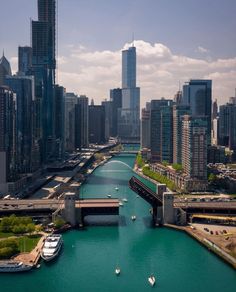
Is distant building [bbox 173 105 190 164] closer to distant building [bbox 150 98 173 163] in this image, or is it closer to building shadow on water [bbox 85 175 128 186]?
distant building [bbox 150 98 173 163]

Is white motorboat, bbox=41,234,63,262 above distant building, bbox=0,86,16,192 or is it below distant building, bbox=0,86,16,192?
below

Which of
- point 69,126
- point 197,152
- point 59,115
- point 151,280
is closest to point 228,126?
point 59,115

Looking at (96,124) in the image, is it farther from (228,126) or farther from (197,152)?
(197,152)

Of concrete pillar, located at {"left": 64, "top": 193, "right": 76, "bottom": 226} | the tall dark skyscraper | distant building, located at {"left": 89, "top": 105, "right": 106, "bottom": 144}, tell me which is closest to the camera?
concrete pillar, located at {"left": 64, "top": 193, "right": 76, "bottom": 226}

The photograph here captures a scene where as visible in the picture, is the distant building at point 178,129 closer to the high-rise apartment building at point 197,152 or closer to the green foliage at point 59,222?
the high-rise apartment building at point 197,152

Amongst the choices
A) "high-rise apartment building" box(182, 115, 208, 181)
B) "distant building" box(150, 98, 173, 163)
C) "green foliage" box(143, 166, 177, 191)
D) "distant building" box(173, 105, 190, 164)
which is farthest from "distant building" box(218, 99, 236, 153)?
"high-rise apartment building" box(182, 115, 208, 181)

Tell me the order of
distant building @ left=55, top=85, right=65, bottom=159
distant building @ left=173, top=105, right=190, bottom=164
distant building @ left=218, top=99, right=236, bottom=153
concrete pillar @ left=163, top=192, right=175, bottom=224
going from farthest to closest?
distant building @ left=55, top=85, right=65, bottom=159
distant building @ left=218, top=99, right=236, bottom=153
distant building @ left=173, top=105, right=190, bottom=164
concrete pillar @ left=163, top=192, right=175, bottom=224

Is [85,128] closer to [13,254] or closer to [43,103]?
[43,103]

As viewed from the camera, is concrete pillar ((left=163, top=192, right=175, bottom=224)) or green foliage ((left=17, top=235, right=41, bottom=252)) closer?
green foliage ((left=17, top=235, right=41, bottom=252))

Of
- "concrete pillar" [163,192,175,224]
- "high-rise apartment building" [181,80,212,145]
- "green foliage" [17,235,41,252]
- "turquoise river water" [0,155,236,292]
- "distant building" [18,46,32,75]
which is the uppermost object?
"distant building" [18,46,32,75]

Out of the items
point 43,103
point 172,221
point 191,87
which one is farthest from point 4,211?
point 191,87
